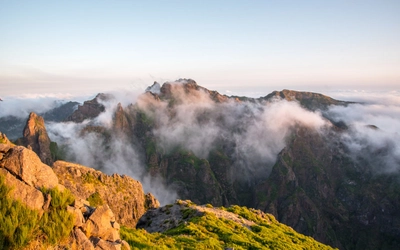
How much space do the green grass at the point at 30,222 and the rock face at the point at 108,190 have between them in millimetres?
31050

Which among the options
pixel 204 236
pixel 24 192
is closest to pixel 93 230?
pixel 24 192

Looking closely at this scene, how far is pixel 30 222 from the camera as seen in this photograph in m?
14.6

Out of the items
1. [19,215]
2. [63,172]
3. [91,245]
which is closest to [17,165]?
[19,215]

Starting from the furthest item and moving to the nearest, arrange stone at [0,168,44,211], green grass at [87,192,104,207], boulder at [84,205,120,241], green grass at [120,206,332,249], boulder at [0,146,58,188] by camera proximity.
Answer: green grass at [87,192,104,207], green grass at [120,206,332,249], boulder at [84,205,120,241], boulder at [0,146,58,188], stone at [0,168,44,211]

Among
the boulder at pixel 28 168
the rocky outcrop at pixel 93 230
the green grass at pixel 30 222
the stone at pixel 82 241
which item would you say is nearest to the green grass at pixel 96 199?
the rocky outcrop at pixel 93 230

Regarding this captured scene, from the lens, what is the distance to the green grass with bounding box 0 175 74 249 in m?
13.8

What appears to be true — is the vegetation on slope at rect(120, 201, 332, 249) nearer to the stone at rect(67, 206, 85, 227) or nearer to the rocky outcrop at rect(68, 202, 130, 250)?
the rocky outcrop at rect(68, 202, 130, 250)

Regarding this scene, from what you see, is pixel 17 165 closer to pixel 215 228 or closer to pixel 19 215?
pixel 19 215

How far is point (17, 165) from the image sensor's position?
53.8 feet

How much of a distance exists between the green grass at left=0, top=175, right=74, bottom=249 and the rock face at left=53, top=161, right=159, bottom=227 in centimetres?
3105

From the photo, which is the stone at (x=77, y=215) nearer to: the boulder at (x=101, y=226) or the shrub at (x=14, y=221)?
the boulder at (x=101, y=226)

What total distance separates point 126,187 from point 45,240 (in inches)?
1965

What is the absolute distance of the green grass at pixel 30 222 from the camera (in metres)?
13.8

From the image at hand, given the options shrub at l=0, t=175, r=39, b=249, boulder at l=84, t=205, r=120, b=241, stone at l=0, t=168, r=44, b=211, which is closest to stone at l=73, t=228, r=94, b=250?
boulder at l=84, t=205, r=120, b=241
